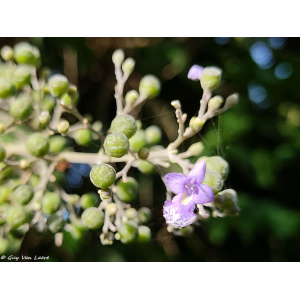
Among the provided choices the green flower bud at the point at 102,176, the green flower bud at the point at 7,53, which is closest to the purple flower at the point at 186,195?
the green flower bud at the point at 102,176

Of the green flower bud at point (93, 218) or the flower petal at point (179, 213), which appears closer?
the flower petal at point (179, 213)

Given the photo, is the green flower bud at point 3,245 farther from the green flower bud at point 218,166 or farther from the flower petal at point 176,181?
the green flower bud at point 218,166

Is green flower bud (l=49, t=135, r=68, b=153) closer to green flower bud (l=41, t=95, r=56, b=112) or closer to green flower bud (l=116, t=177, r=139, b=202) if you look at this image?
green flower bud (l=41, t=95, r=56, b=112)

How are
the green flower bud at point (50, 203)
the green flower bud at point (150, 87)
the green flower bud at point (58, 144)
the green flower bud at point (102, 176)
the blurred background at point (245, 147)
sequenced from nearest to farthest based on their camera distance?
the green flower bud at point (102, 176), the green flower bud at point (50, 203), the green flower bud at point (150, 87), the green flower bud at point (58, 144), the blurred background at point (245, 147)

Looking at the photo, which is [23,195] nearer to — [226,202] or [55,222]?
[55,222]

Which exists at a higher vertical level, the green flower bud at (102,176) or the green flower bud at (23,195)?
the green flower bud at (102,176)

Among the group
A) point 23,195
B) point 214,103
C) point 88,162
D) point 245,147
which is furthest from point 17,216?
point 245,147

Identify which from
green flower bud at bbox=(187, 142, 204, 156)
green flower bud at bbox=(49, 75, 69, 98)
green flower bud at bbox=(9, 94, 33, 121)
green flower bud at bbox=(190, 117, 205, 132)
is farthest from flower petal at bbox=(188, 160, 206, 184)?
green flower bud at bbox=(9, 94, 33, 121)
